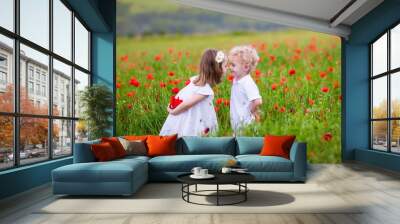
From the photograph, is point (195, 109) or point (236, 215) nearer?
point (236, 215)

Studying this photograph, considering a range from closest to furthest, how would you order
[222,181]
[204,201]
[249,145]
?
[222,181], [204,201], [249,145]

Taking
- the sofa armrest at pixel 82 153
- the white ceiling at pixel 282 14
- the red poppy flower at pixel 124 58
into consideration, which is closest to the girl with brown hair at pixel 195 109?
the white ceiling at pixel 282 14

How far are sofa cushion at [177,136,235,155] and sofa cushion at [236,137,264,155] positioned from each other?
11cm

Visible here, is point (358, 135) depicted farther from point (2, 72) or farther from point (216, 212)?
point (2, 72)

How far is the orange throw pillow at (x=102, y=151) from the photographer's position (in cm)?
579

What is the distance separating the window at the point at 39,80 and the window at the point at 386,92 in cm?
609

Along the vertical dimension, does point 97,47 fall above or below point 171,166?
above

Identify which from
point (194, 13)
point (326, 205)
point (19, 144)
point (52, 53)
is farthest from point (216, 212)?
point (194, 13)

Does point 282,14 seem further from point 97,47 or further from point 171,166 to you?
point 171,166

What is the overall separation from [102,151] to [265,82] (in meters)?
4.49

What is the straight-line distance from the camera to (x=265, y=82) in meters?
9.07

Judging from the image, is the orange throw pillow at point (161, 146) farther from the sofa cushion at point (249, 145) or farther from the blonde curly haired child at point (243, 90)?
the blonde curly haired child at point (243, 90)

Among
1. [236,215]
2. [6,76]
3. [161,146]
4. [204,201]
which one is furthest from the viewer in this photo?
[161,146]

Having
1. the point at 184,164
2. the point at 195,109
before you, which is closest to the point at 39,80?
the point at 184,164
